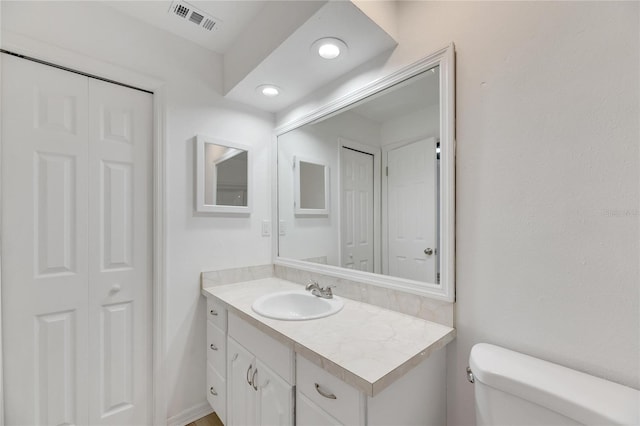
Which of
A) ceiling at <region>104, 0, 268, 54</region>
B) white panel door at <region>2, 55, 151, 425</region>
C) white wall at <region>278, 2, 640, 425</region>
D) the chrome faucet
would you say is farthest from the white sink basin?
ceiling at <region>104, 0, 268, 54</region>

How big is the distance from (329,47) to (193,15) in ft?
2.78

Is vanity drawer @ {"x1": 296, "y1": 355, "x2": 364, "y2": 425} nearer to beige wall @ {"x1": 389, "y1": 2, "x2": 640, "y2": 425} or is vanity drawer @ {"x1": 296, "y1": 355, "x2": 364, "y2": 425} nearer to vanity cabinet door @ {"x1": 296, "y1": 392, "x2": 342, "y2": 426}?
vanity cabinet door @ {"x1": 296, "y1": 392, "x2": 342, "y2": 426}

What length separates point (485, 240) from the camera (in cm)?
103

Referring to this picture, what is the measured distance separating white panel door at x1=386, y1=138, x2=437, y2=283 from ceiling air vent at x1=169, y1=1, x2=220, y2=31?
129 cm

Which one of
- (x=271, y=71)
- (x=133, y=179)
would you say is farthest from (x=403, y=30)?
(x=133, y=179)

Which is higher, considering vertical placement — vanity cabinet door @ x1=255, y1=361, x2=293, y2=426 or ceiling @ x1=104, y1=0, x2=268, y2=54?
ceiling @ x1=104, y1=0, x2=268, y2=54

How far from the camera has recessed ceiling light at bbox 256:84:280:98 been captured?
1.71 meters

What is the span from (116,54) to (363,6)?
4.49 ft

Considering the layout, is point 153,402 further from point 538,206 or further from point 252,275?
point 538,206

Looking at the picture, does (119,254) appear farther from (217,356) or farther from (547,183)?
(547,183)

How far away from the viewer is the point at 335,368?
2.78ft

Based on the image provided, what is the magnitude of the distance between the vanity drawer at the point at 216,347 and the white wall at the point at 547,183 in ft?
3.83

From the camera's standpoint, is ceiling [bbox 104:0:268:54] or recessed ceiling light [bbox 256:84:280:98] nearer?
ceiling [bbox 104:0:268:54]

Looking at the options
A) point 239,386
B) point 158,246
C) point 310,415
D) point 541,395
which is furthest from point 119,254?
point 541,395
